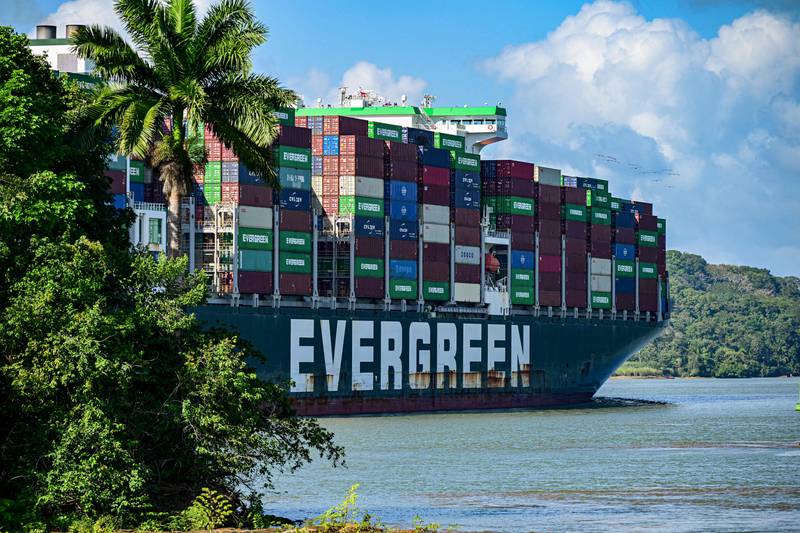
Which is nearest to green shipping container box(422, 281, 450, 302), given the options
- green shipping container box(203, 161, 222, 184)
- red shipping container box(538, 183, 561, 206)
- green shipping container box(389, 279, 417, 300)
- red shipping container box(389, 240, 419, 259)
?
green shipping container box(389, 279, 417, 300)

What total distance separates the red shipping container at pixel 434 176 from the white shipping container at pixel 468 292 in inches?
269

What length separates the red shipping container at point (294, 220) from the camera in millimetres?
77812

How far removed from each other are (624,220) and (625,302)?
5.90 m

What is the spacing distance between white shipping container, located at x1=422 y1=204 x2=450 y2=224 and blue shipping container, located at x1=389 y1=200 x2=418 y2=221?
1.16 metres

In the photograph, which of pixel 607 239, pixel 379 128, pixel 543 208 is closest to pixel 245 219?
pixel 379 128

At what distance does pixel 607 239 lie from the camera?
343 ft

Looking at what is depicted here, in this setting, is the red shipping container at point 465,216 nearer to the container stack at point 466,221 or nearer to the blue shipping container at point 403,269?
the container stack at point 466,221

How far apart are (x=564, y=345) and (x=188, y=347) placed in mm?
74320

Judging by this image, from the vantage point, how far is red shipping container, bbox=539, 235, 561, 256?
9819 centimetres

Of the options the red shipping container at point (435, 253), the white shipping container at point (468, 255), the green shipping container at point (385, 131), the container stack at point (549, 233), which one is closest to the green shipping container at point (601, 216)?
the container stack at point (549, 233)

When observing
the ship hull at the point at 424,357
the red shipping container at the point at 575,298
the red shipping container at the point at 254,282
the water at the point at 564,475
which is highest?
the red shipping container at the point at 575,298

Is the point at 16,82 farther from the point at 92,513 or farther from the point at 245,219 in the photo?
the point at 245,219

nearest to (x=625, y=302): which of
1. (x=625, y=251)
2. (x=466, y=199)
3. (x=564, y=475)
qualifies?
(x=625, y=251)

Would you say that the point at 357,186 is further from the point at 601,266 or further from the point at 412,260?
the point at 601,266
